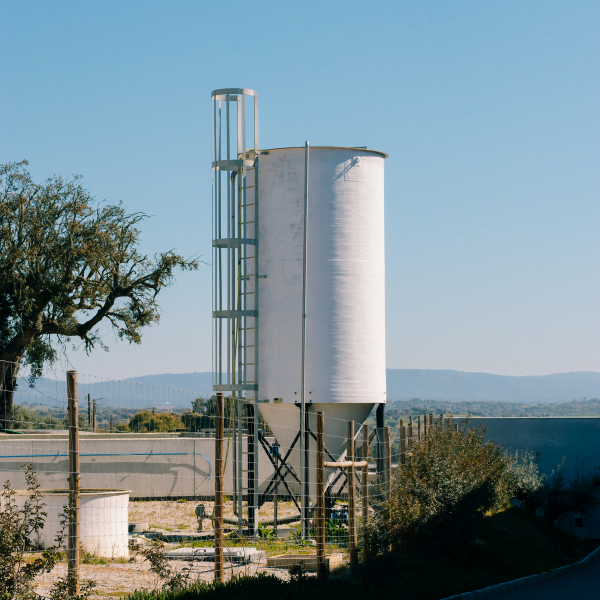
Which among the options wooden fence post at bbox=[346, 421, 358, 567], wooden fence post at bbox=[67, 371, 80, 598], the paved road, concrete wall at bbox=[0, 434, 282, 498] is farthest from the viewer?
concrete wall at bbox=[0, 434, 282, 498]

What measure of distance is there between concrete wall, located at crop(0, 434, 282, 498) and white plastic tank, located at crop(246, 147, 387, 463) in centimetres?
705

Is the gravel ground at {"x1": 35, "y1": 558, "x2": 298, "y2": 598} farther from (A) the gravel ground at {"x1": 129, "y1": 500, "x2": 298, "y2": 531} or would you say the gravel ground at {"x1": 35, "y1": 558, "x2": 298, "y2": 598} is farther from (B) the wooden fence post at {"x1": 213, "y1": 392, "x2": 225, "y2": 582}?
(A) the gravel ground at {"x1": 129, "y1": 500, "x2": 298, "y2": 531}

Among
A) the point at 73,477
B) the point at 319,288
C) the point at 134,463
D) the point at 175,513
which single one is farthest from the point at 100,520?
the point at 134,463

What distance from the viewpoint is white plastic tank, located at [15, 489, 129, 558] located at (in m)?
13.3

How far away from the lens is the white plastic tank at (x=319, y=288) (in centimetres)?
1675

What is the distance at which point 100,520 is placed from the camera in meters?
13.3

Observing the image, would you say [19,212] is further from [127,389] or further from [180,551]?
[127,389]

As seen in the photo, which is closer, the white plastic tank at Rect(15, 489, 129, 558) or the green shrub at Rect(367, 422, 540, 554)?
the white plastic tank at Rect(15, 489, 129, 558)

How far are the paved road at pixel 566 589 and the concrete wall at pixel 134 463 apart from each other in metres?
9.34

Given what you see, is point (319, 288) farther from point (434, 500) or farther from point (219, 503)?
point (219, 503)

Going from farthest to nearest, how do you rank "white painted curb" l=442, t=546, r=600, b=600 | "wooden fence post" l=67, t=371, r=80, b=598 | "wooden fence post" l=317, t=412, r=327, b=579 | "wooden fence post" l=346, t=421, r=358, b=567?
"white painted curb" l=442, t=546, r=600, b=600 < "wooden fence post" l=346, t=421, r=358, b=567 < "wooden fence post" l=317, t=412, r=327, b=579 < "wooden fence post" l=67, t=371, r=80, b=598

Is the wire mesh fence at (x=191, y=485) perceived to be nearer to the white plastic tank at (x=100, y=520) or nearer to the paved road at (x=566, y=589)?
the white plastic tank at (x=100, y=520)

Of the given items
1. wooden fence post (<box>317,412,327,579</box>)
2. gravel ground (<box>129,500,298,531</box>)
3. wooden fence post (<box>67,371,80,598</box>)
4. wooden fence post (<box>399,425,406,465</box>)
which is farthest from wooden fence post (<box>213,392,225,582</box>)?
gravel ground (<box>129,500,298,531</box>)

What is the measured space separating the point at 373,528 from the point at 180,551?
11.5ft
